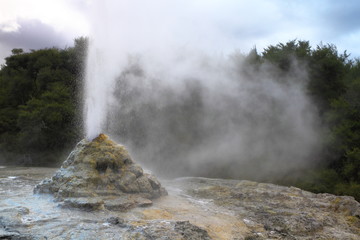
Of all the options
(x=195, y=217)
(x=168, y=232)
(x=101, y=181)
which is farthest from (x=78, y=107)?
(x=168, y=232)

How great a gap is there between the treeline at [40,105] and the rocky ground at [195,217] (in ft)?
31.5

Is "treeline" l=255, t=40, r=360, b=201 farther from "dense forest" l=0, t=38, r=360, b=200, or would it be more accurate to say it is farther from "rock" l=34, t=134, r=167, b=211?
"rock" l=34, t=134, r=167, b=211

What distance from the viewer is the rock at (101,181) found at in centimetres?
636

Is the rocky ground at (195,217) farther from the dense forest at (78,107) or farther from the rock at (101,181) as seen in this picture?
the dense forest at (78,107)

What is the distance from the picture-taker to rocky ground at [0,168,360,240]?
15.4 feet

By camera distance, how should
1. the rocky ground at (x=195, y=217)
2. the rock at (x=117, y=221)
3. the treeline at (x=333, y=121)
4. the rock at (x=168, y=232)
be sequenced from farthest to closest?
the treeline at (x=333, y=121), the rock at (x=117, y=221), the rocky ground at (x=195, y=217), the rock at (x=168, y=232)

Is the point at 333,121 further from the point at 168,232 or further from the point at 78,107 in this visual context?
the point at 78,107

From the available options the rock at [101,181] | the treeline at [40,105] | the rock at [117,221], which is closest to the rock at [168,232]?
the rock at [117,221]

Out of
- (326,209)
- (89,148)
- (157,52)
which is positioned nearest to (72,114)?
(157,52)

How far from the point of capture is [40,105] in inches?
748

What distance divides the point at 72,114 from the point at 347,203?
14603mm

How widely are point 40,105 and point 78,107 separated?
6.60 ft

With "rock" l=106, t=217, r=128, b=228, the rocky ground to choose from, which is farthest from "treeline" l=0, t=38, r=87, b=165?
"rock" l=106, t=217, r=128, b=228

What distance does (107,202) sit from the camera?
6.27m
